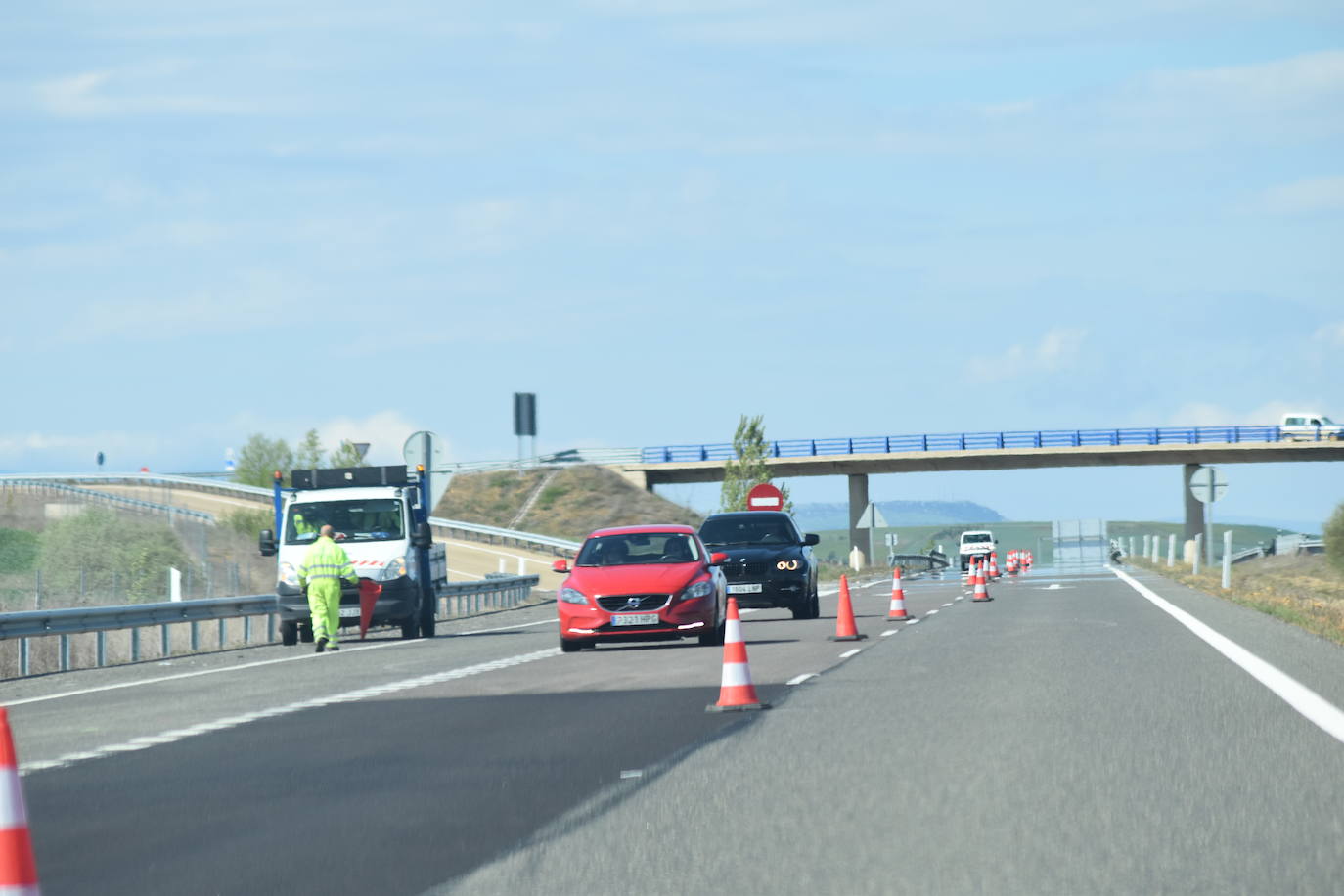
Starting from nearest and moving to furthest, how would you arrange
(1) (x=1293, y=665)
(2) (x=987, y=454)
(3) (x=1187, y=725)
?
(3) (x=1187, y=725), (1) (x=1293, y=665), (2) (x=987, y=454)

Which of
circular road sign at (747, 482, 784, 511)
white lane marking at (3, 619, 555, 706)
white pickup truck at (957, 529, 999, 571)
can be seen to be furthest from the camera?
white pickup truck at (957, 529, 999, 571)

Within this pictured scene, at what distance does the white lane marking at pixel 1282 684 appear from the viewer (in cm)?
1207

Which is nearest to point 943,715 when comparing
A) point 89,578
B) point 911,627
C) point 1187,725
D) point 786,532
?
point 1187,725

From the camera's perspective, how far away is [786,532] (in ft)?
103

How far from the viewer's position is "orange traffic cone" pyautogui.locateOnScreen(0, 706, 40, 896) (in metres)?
5.55

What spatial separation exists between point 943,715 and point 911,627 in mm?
12480

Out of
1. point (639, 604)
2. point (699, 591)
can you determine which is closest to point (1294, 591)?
point (699, 591)

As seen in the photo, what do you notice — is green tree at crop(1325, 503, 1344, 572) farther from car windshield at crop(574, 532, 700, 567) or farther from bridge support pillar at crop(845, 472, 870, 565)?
car windshield at crop(574, 532, 700, 567)

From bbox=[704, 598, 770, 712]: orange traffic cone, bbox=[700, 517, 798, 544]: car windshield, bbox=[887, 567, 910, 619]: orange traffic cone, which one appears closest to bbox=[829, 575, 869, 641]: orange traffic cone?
bbox=[887, 567, 910, 619]: orange traffic cone

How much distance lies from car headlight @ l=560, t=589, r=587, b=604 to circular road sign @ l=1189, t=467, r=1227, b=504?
858 inches

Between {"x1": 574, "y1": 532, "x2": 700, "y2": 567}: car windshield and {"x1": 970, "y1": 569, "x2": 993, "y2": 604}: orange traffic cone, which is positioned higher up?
{"x1": 574, "y1": 532, "x2": 700, "y2": 567}: car windshield

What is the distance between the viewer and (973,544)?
8312 cm

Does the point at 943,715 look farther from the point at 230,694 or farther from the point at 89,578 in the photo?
the point at 89,578

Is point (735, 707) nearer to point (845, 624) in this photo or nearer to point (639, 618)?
point (639, 618)
